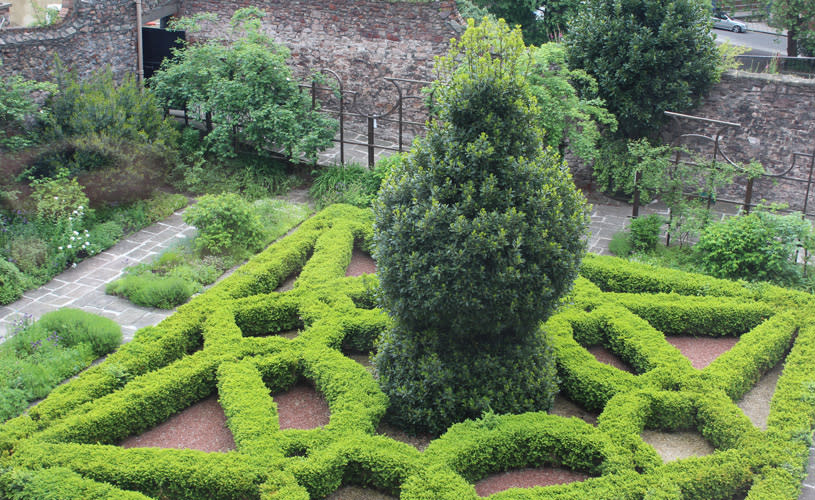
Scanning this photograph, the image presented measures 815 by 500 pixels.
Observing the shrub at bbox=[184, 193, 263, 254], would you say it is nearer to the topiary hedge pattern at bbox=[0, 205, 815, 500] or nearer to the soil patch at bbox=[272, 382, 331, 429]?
the topiary hedge pattern at bbox=[0, 205, 815, 500]

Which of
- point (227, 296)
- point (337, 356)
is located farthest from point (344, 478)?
point (227, 296)

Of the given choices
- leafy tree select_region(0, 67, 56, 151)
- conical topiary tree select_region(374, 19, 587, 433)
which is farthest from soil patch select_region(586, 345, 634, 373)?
leafy tree select_region(0, 67, 56, 151)

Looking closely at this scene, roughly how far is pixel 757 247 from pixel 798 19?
12.7 metres

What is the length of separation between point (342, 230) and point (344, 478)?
5.00m

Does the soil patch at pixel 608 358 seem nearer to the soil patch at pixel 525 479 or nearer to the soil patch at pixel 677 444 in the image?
the soil patch at pixel 677 444

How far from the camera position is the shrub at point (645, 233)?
38.1 feet

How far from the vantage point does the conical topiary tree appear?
7.03 metres

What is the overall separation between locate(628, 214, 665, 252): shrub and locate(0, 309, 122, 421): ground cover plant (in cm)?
726

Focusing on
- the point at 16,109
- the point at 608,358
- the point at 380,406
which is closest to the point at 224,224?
the point at 16,109

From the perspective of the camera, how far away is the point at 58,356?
8.60 meters

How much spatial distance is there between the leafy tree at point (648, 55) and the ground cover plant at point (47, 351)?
8516mm

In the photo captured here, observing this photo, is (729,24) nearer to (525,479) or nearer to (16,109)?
(16,109)

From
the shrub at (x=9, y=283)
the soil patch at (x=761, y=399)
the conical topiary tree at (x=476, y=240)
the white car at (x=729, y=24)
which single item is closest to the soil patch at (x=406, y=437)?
the conical topiary tree at (x=476, y=240)

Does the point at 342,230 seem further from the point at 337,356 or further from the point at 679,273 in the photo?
the point at 679,273
